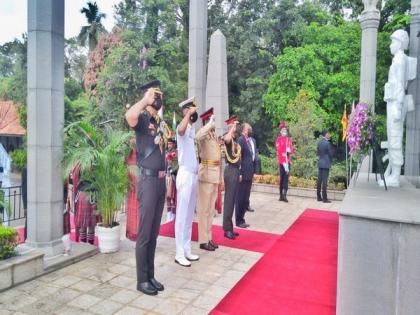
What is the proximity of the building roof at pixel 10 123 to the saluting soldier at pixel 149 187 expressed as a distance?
69.2 ft

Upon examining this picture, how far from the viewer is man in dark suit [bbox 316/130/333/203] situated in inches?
357

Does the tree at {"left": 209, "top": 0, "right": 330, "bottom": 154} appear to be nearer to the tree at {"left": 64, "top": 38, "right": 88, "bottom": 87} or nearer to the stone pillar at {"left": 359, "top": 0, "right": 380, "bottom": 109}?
the stone pillar at {"left": 359, "top": 0, "right": 380, "bottom": 109}

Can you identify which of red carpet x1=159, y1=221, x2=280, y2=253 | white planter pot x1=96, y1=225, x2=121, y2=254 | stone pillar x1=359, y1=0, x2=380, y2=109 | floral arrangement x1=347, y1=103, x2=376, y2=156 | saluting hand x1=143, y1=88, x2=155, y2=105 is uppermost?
stone pillar x1=359, y1=0, x2=380, y2=109

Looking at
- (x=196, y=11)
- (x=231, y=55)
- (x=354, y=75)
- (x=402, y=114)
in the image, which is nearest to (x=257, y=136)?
(x=231, y=55)

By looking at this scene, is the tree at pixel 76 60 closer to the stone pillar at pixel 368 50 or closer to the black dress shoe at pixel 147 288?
the stone pillar at pixel 368 50

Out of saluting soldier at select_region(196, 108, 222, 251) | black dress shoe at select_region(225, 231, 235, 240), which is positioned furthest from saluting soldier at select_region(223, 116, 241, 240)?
saluting soldier at select_region(196, 108, 222, 251)

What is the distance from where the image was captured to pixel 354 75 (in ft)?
52.5

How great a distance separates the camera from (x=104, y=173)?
485cm

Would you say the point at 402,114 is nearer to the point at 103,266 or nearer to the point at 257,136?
the point at 103,266

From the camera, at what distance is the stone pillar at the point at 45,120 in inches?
165

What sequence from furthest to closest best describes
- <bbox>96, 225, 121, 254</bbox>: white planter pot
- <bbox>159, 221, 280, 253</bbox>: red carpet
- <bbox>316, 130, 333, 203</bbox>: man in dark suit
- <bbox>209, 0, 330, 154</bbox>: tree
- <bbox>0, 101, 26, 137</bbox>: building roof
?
<bbox>0, 101, 26, 137</bbox>: building roof → <bbox>209, 0, 330, 154</bbox>: tree → <bbox>316, 130, 333, 203</bbox>: man in dark suit → <bbox>159, 221, 280, 253</bbox>: red carpet → <bbox>96, 225, 121, 254</bbox>: white planter pot

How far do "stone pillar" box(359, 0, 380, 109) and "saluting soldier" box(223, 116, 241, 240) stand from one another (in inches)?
247

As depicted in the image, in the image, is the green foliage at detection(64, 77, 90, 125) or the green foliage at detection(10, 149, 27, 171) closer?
the green foliage at detection(64, 77, 90, 125)

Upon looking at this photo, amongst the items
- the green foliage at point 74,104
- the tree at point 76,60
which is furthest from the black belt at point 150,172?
the tree at point 76,60
